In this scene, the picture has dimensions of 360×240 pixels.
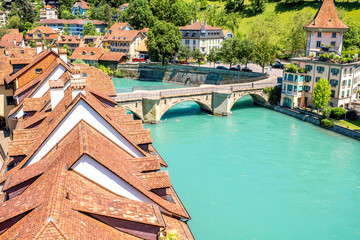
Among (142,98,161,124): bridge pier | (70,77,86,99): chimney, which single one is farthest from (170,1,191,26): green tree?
(70,77,86,99): chimney

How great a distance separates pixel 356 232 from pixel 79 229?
1021 inches

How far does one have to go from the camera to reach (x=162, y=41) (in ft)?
305

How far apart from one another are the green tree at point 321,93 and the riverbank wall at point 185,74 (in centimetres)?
1844

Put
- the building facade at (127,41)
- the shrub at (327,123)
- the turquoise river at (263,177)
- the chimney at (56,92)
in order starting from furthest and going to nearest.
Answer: the building facade at (127,41)
the shrub at (327,123)
the turquoise river at (263,177)
the chimney at (56,92)

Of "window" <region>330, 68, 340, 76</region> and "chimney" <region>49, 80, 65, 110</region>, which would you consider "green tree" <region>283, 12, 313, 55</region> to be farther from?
"chimney" <region>49, 80, 65, 110</region>

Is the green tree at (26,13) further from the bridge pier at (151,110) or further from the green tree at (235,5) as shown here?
the bridge pier at (151,110)

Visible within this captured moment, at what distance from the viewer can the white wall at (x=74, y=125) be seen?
57.1 ft

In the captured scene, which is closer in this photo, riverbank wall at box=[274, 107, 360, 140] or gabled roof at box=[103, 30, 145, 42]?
riverbank wall at box=[274, 107, 360, 140]

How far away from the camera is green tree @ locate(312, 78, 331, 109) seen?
2190 inches

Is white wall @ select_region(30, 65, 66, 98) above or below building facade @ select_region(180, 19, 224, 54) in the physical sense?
below

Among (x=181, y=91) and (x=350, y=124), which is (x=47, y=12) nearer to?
(x=181, y=91)

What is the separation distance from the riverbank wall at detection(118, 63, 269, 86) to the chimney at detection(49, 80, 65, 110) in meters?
55.3

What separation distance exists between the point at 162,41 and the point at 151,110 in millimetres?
40123

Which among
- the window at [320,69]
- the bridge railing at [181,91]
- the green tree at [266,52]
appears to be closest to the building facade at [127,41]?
the green tree at [266,52]
